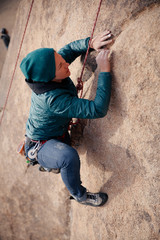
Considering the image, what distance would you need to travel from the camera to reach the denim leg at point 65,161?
5.40ft

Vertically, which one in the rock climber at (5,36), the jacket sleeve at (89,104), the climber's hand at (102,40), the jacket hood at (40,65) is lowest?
the jacket sleeve at (89,104)

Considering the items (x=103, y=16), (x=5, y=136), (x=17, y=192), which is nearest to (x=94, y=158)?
(x=103, y=16)

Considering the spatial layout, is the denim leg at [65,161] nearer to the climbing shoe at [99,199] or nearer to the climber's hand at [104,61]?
the climbing shoe at [99,199]

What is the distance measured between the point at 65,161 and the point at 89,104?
614 mm

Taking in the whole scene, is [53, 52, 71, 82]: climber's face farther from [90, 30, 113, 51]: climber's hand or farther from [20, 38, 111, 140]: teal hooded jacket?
[90, 30, 113, 51]: climber's hand

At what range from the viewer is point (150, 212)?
136 centimetres

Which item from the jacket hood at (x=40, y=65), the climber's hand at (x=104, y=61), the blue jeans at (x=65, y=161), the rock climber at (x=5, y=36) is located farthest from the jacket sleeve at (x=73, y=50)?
the rock climber at (x=5, y=36)

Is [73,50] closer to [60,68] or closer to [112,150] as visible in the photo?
[60,68]

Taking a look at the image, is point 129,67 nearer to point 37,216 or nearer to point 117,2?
point 117,2

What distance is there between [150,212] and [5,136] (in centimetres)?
333

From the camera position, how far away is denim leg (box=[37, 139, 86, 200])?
1.64 meters

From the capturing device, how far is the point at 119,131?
154 centimetres

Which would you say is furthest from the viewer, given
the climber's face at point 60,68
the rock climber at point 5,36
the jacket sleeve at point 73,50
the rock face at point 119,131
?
the rock climber at point 5,36

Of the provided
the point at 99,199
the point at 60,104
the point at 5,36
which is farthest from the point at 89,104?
the point at 5,36
